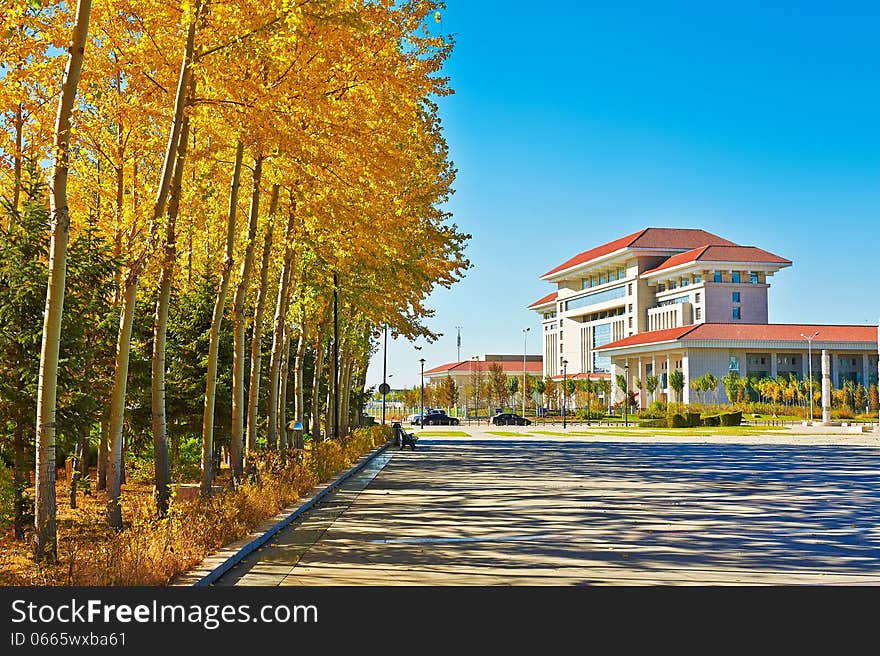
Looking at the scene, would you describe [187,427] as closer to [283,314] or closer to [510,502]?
[283,314]

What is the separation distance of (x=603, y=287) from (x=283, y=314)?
11875 centimetres

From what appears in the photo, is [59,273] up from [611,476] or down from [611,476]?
up

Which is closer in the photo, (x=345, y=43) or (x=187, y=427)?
(x=345, y=43)

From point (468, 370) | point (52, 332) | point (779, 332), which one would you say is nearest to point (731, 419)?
point (779, 332)

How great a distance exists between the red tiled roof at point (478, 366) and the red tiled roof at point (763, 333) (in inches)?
2036

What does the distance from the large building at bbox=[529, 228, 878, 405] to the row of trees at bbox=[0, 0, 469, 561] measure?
88.9 metres

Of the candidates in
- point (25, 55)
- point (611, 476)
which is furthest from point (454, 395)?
point (25, 55)

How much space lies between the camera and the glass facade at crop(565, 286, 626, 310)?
13388 centimetres

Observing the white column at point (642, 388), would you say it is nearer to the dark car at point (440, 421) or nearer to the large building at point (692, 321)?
the large building at point (692, 321)

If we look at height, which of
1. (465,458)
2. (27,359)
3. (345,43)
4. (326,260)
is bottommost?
(465,458)

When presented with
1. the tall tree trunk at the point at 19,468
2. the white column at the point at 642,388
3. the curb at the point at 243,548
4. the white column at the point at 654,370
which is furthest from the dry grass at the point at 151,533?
the white column at the point at 642,388

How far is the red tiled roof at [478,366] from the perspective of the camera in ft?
549

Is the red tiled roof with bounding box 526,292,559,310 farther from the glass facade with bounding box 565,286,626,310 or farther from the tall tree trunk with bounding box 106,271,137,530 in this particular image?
the tall tree trunk with bounding box 106,271,137,530

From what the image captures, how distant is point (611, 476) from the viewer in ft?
93.1
